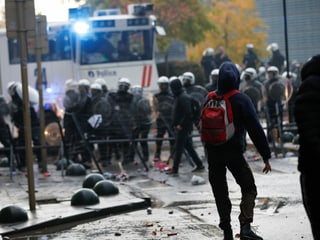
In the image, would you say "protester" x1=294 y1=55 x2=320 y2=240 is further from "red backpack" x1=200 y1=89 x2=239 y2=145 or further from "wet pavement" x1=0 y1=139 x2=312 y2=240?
"wet pavement" x1=0 y1=139 x2=312 y2=240

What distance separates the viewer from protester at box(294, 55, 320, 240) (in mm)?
7113

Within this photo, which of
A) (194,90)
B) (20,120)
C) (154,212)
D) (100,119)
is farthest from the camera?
(194,90)

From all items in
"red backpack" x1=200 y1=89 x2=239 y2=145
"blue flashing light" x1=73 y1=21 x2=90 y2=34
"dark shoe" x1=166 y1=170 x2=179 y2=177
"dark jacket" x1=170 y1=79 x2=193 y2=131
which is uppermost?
"blue flashing light" x1=73 y1=21 x2=90 y2=34

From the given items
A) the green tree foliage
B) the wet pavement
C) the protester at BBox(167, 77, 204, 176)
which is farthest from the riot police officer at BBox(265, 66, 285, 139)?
the green tree foliage

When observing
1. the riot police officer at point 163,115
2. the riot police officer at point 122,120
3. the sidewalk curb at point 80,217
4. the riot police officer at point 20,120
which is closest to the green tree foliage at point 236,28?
the riot police officer at point 163,115

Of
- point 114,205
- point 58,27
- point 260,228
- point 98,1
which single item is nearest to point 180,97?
point 114,205

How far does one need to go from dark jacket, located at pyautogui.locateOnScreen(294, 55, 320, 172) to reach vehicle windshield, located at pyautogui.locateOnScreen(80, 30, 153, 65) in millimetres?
22506

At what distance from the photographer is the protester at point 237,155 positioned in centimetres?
984

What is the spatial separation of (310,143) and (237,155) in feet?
9.30

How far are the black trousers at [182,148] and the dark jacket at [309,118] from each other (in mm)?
11874

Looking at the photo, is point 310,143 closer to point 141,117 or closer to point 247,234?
point 247,234

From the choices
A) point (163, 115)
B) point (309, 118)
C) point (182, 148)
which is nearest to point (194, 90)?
point (163, 115)

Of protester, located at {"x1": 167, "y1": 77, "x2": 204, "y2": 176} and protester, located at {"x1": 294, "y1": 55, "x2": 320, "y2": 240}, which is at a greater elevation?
protester, located at {"x1": 294, "y1": 55, "x2": 320, "y2": 240}

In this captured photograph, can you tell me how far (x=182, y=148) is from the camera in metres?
19.5
